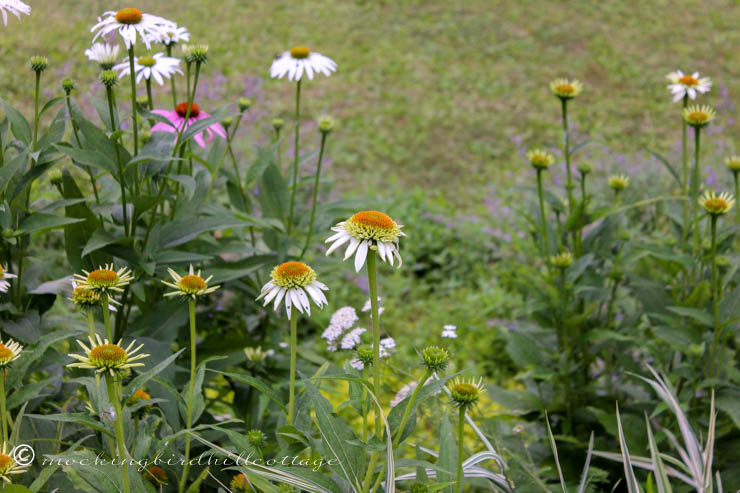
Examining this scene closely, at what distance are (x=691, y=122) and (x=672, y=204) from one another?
345mm

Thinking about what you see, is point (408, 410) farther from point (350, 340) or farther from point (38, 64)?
point (38, 64)

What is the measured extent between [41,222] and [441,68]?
17.8 ft

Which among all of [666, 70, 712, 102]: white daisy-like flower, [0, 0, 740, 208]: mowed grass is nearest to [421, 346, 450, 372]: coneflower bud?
[666, 70, 712, 102]: white daisy-like flower

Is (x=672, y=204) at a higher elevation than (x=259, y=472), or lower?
higher

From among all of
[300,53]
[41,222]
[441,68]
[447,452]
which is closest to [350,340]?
[447,452]

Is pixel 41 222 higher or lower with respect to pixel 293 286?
higher

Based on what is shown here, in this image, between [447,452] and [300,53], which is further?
[300,53]

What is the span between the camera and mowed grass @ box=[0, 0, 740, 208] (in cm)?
495

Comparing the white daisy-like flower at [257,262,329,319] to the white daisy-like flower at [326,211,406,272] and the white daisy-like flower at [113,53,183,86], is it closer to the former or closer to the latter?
the white daisy-like flower at [326,211,406,272]

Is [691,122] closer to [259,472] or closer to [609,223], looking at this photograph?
[609,223]

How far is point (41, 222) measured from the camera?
4.15 ft

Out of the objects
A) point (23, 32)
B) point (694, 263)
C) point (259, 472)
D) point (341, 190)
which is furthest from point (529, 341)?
point (23, 32)

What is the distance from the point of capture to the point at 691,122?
172cm

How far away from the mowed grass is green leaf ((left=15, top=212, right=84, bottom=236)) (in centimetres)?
298
